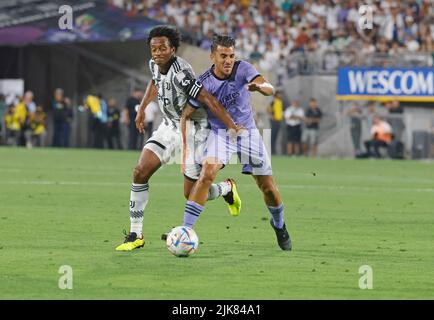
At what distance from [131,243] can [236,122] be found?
1677 millimetres

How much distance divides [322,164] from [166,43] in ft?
A: 66.8

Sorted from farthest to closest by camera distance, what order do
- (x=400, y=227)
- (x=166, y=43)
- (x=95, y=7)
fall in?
(x=95, y=7)
(x=400, y=227)
(x=166, y=43)

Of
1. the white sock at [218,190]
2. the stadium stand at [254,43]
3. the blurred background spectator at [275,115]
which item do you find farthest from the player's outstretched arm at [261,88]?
the blurred background spectator at [275,115]

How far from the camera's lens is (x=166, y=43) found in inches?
496

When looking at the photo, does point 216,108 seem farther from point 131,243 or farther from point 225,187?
point 225,187

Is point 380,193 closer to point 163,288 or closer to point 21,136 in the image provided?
point 163,288

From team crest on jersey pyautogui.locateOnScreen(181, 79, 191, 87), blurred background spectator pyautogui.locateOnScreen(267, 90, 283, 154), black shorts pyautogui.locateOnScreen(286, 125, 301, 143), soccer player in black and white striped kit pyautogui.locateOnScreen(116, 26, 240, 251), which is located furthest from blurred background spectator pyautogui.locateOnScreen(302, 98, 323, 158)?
team crest on jersey pyautogui.locateOnScreen(181, 79, 191, 87)

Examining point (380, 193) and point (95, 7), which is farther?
point (95, 7)

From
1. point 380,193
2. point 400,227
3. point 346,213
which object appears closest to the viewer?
point 400,227

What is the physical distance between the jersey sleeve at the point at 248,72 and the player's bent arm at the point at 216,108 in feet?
1.30

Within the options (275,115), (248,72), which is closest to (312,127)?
(275,115)

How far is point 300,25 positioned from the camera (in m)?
40.1
